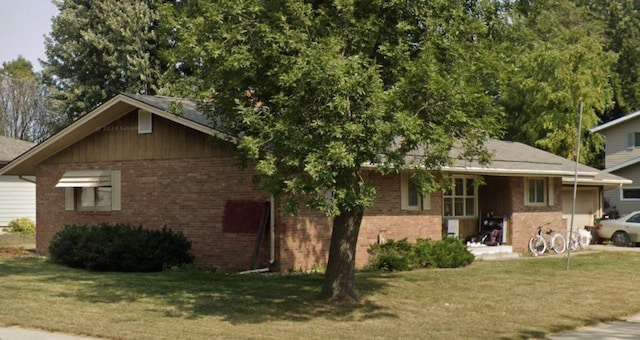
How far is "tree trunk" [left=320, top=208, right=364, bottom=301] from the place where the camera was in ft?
45.9

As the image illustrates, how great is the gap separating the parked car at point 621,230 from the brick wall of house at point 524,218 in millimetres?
5432

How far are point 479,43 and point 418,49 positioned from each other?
1.10 metres

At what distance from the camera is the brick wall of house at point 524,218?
25150 millimetres

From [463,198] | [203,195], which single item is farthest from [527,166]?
[203,195]

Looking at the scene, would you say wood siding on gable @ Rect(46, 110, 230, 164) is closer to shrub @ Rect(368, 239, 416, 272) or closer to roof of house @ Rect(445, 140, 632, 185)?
shrub @ Rect(368, 239, 416, 272)

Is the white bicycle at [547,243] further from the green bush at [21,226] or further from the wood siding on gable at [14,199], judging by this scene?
the wood siding on gable at [14,199]

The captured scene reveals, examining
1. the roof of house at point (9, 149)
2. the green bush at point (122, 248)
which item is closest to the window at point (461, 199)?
the green bush at point (122, 248)

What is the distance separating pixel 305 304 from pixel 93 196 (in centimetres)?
1038

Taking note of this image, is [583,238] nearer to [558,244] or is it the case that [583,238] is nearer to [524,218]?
[558,244]

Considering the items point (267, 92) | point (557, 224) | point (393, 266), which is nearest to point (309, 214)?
point (393, 266)

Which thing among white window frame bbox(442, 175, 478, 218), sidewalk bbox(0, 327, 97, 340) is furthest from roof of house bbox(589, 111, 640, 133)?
sidewalk bbox(0, 327, 97, 340)

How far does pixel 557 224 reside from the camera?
89.4 feet

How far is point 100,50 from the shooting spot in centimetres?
3888

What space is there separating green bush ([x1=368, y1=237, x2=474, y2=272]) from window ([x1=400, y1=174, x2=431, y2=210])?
3.92 ft
